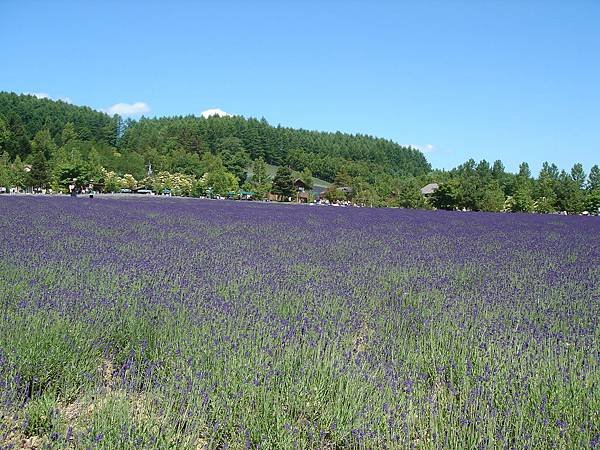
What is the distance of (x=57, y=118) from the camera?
87750mm

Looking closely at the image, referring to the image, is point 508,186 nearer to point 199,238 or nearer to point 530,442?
point 199,238

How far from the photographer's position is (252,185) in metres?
64.4

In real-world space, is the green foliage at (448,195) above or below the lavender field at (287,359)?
above

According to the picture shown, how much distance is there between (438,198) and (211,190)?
84.6 feet

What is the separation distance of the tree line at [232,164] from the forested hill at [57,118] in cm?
20

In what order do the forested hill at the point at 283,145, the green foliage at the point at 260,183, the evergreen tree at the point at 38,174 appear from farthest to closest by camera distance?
1. the forested hill at the point at 283,145
2. the green foliage at the point at 260,183
3. the evergreen tree at the point at 38,174

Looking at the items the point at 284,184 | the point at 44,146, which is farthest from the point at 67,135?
the point at 284,184

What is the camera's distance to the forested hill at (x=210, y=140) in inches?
3145

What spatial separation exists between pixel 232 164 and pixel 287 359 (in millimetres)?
73156

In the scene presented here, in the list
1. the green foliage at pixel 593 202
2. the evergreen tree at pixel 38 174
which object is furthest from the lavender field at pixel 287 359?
the green foliage at pixel 593 202

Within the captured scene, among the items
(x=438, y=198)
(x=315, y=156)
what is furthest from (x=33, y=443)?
(x=315, y=156)

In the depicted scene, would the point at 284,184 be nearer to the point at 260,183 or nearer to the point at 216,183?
the point at 260,183

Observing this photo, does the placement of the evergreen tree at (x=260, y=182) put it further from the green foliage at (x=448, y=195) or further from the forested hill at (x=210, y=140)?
the green foliage at (x=448, y=195)

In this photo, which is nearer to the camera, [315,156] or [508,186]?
[508,186]
